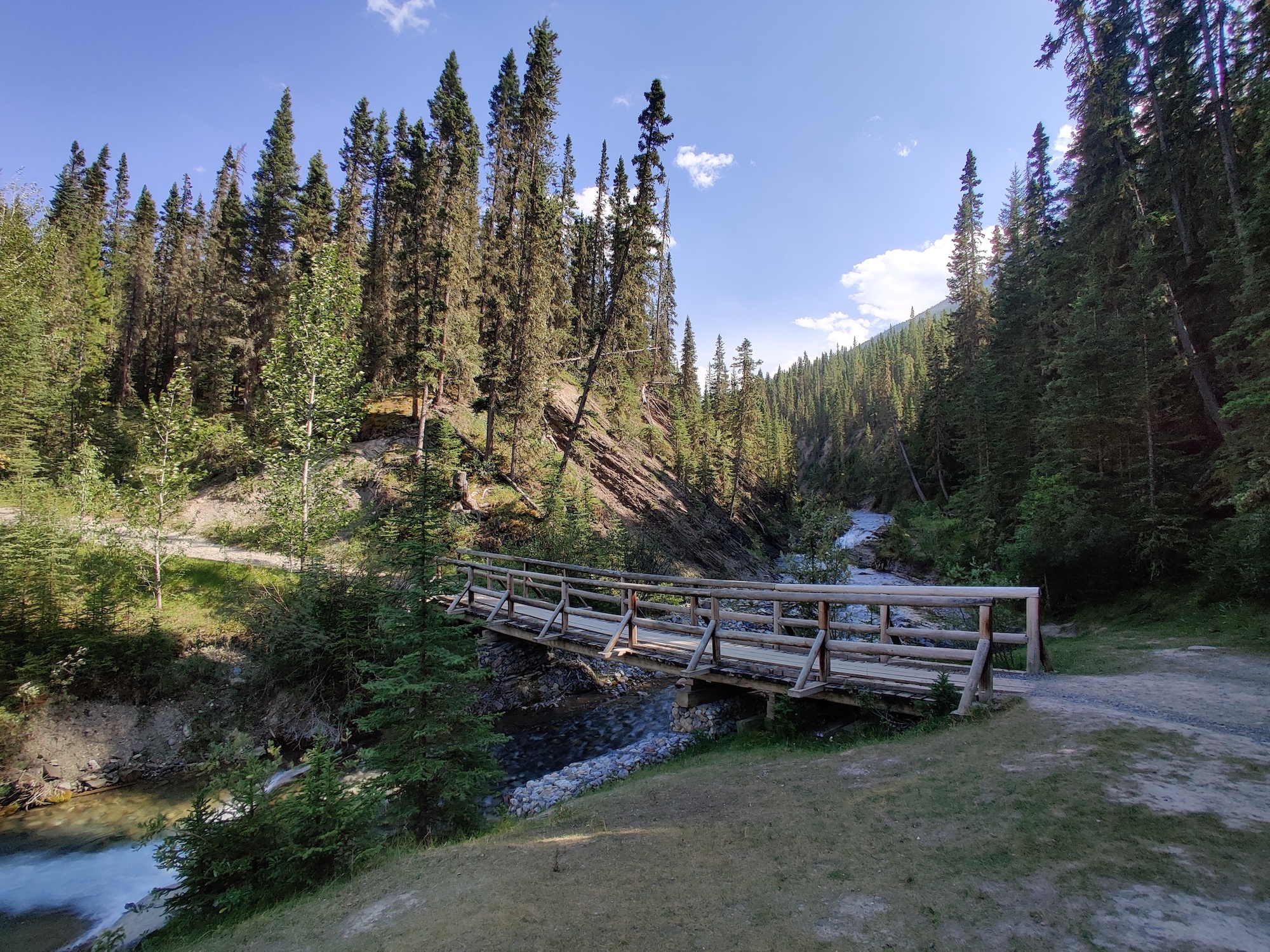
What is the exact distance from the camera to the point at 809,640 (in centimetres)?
834

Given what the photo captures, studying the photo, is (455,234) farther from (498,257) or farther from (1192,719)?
(1192,719)

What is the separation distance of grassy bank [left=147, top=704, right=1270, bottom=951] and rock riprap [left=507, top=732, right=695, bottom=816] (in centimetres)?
251

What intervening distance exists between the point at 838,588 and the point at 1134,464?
13.6m

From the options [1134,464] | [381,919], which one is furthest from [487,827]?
[1134,464]

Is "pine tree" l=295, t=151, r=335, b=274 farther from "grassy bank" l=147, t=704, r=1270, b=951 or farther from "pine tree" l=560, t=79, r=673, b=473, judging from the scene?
"grassy bank" l=147, t=704, r=1270, b=951

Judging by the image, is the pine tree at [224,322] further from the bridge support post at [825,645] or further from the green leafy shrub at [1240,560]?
the green leafy shrub at [1240,560]

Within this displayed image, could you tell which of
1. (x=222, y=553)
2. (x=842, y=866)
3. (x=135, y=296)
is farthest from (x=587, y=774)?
(x=135, y=296)

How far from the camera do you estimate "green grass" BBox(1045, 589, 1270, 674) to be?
9586 millimetres

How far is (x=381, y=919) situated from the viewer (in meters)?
4.39

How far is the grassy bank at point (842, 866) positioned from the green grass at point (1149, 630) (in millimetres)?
5121

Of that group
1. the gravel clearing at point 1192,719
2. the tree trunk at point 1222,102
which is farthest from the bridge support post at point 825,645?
the tree trunk at point 1222,102

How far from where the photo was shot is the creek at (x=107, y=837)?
6.96 meters

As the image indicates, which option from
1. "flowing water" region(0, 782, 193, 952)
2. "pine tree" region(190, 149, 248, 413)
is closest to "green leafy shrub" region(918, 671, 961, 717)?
"flowing water" region(0, 782, 193, 952)

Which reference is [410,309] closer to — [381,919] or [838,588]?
[838,588]
